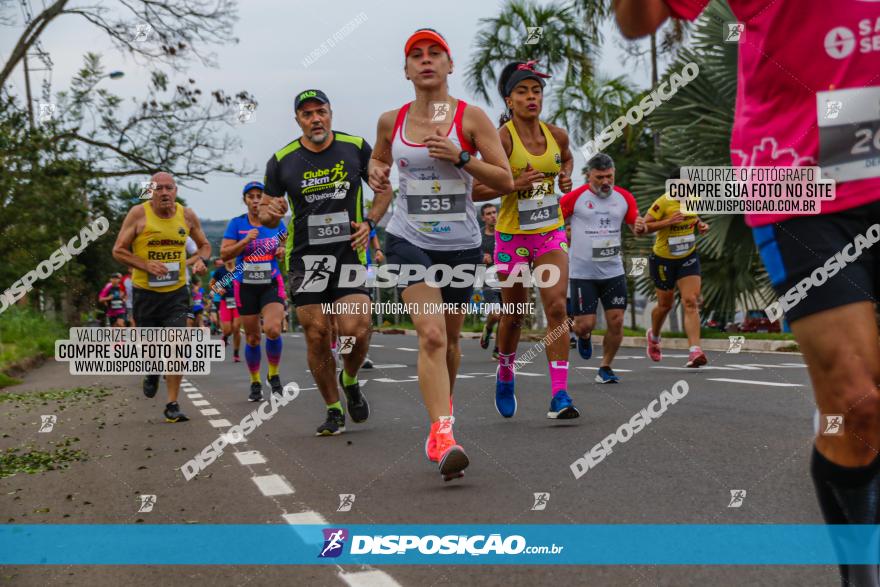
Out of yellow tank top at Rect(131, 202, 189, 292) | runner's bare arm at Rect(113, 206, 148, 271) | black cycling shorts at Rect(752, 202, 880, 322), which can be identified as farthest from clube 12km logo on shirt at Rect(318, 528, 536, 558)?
yellow tank top at Rect(131, 202, 189, 292)

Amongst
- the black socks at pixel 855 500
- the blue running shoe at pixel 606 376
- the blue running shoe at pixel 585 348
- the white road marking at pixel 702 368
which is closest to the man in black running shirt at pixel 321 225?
the blue running shoe at pixel 606 376

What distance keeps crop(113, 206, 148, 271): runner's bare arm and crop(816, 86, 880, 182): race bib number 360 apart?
26.3 feet

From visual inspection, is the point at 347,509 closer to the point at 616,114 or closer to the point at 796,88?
the point at 796,88

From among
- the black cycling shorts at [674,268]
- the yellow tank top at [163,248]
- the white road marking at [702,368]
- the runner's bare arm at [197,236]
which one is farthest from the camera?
the black cycling shorts at [674,268]

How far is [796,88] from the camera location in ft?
8.57

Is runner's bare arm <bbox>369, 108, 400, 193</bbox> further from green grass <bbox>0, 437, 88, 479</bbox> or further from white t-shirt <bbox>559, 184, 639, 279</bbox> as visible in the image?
white t-shirt <bbox>559, 184, 639, 279</bbox>

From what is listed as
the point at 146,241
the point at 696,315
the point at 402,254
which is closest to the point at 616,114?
the point at 696,315

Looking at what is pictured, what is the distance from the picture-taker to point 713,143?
17578 millimetres

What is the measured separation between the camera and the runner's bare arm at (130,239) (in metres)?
9.61

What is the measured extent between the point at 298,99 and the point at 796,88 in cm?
544

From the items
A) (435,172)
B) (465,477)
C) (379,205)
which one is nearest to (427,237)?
(435,172)

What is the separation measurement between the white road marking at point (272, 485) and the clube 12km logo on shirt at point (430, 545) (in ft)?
4.24

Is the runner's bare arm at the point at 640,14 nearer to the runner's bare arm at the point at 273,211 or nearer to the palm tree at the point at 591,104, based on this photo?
the runner's bare arm at the point at 273,211

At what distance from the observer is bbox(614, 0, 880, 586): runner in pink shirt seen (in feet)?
8.10
